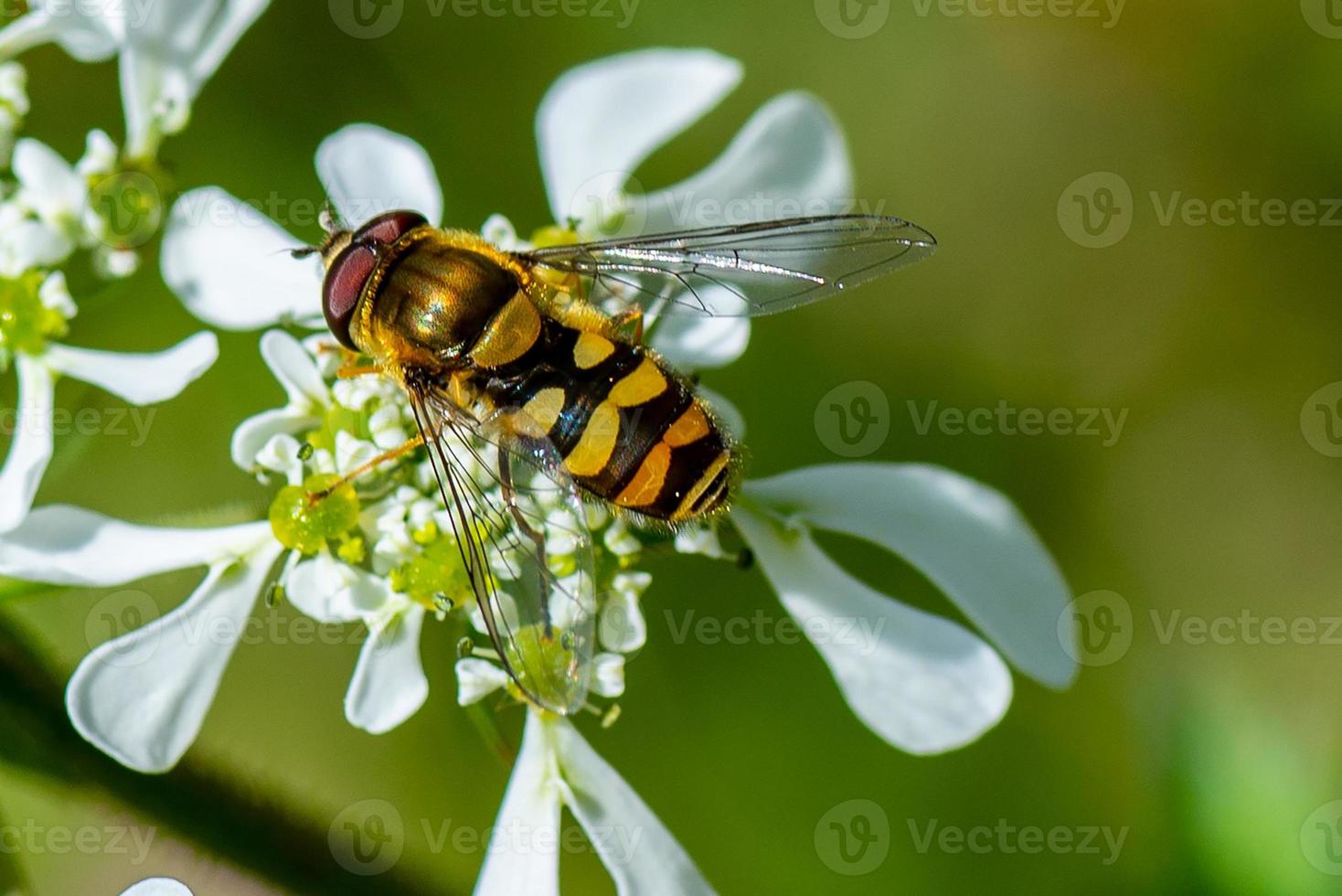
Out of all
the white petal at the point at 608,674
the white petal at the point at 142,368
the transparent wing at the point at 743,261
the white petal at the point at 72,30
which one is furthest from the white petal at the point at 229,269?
the white petal at the point at 608,674

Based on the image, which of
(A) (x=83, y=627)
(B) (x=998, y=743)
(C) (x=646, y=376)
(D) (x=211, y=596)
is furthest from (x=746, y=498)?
(A) (x=83, y=627)

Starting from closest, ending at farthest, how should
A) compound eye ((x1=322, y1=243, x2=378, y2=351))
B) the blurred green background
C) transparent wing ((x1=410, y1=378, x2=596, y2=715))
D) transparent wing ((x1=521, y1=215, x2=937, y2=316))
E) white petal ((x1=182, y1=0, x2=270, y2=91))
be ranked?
transparent wing ((x1=410, y1=378, x2=596, y2=715)) < compound eye ((x1=322, y1=243, x2=378, y2=351)) < transparent wing ((x1=521, y1=215, x2=937, y2=316)) < white petal ((x1=182, y1=0, x2=270, y2=91)) < the blurred green background

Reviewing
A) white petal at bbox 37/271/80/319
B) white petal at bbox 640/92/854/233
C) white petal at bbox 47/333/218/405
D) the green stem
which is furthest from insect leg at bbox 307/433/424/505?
white petal at bbox 640/92/854/233

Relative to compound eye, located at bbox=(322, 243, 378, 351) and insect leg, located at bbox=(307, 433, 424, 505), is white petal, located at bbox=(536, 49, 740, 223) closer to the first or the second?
compound eye, located at bbox=(322, 243, 378, 351)

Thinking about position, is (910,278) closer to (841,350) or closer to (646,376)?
(841,350)

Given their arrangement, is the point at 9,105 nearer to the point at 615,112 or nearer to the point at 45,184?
the point at 45,184

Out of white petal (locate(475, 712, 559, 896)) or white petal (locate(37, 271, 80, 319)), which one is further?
white petal (locate(37, 271, 80, 319))
